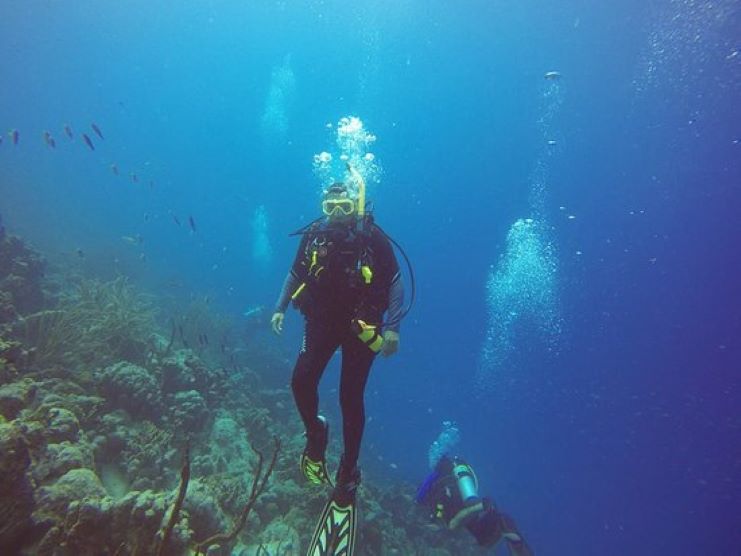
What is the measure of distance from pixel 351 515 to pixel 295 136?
491ft

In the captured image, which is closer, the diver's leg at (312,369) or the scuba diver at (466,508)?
the diver's leg at (312,369)

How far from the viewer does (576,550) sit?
26906mm

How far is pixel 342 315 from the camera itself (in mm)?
4566

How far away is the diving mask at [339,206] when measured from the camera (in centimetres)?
482

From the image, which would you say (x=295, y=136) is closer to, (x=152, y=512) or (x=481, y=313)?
(x=481, y=313)

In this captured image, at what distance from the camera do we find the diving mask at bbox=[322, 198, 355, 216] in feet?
15.8

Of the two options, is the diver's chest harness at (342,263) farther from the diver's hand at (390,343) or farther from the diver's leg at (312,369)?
the diver's hand at (390,343)

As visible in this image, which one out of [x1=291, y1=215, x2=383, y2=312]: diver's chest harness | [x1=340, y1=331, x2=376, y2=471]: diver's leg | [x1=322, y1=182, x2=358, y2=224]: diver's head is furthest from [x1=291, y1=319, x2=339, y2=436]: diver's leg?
[x1=322, y1=182, x2=358, y2=224]: diver's head

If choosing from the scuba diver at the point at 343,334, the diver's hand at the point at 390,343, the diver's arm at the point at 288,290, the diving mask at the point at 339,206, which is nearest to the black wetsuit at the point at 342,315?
the scuba diver at the point at 343,334

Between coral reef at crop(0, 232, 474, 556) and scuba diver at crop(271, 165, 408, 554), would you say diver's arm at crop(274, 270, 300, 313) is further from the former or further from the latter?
coral reef at crop(0, 232, 474, 556)

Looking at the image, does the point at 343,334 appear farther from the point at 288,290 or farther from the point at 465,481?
the point at 465,481

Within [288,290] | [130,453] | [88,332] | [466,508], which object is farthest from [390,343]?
[88,332]

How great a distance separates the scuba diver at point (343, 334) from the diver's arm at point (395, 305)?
0.04 ft

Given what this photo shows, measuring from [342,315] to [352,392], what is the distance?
82 cm
